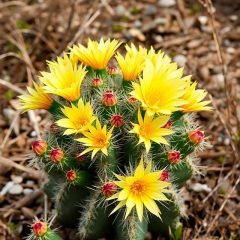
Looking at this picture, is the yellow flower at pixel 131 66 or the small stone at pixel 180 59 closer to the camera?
the yellow flower at pixel 131 66

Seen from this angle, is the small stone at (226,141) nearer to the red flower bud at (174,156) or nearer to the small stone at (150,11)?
the red flower bud at (174,156)

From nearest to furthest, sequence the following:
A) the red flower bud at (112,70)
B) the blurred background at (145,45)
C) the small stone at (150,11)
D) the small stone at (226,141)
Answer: the red flower bud at (112,70) → the blurred background at (145,45) → the small stone at (226,141) → the small stone at (150,11)

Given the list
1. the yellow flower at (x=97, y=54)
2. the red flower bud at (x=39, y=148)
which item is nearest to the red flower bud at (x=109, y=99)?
the yellow flower at (x=97, y=54)

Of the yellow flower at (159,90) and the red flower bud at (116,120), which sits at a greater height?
the yellow flower at (159,90)

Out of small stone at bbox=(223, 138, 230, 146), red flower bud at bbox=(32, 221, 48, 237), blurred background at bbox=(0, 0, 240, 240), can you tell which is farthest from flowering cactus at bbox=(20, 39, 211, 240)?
small stone at bbox=(223, 138, 230, 146)

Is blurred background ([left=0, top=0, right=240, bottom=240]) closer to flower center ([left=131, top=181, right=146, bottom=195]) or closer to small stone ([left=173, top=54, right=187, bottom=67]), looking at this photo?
small stone ([left=173, top=54, right=187, bottom=67])

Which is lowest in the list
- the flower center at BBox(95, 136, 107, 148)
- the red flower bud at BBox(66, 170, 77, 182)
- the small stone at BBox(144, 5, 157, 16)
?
the small stone at BBox(144, 5, 157, 16)

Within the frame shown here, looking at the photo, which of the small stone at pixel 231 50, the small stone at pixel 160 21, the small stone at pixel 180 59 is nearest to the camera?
the small stone at pixel 180 59
